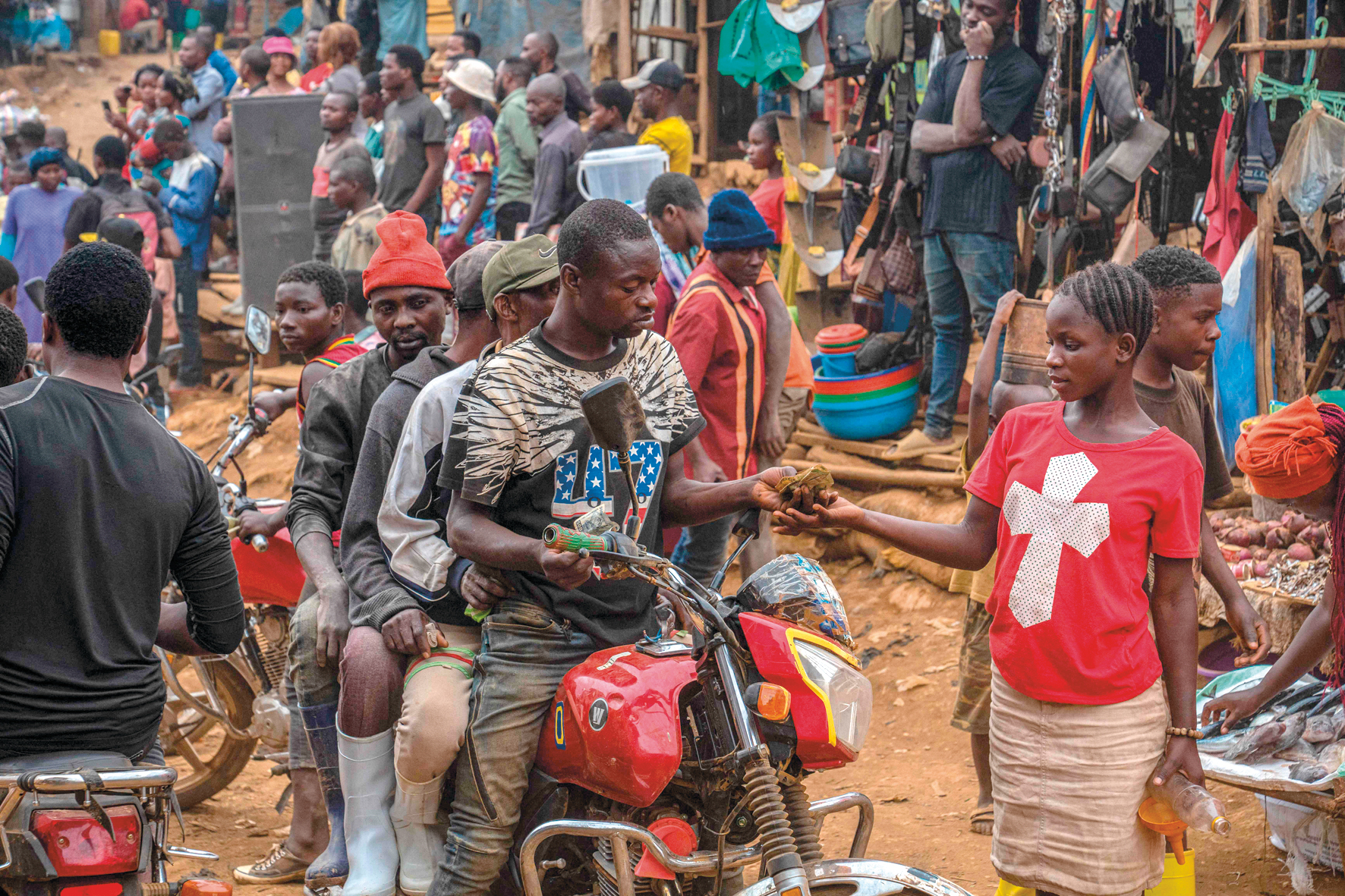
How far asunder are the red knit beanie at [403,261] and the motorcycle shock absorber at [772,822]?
2152 mm

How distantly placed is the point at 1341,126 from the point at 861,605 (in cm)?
357

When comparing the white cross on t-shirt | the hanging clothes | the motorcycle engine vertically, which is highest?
the hanging clothes

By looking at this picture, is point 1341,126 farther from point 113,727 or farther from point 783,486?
point 113,727

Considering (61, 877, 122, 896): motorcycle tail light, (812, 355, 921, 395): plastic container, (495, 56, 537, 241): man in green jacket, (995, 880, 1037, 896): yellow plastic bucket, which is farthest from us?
(495, 56, 537, 241): man in green jacket

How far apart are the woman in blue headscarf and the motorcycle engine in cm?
762

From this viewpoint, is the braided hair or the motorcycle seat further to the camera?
the braided hair

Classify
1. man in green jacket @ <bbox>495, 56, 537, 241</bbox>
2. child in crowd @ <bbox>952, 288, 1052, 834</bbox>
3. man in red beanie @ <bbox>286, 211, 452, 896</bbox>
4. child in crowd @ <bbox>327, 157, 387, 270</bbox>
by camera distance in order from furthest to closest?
man in green jacket @ <bbox>495, 56, 537, 241</bbox>, child in crowd @ <bbox>327, 157, 387, 270</bbox>, child in crowd @ <bbox>952, 288, 1052, 834</bbox>, man in red beanie @ <bbox>286, 211, 452, 896</bbox>

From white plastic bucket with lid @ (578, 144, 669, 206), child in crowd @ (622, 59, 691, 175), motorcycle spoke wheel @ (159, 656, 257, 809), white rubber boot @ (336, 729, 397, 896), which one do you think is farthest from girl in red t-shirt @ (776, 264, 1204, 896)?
child in crowd @ (622, 59, 691, 175)

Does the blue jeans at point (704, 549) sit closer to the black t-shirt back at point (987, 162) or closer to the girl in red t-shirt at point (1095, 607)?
the black t-shirt back at point (987, 162)

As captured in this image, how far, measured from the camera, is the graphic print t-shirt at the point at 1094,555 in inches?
117

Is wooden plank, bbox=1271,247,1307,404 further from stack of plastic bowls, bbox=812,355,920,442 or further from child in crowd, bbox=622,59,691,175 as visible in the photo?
child in crowd, bbox=622,59,691,175

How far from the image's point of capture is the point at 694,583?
9.18 ft

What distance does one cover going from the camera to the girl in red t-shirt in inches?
118

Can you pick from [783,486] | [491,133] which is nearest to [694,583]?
[783,486]
